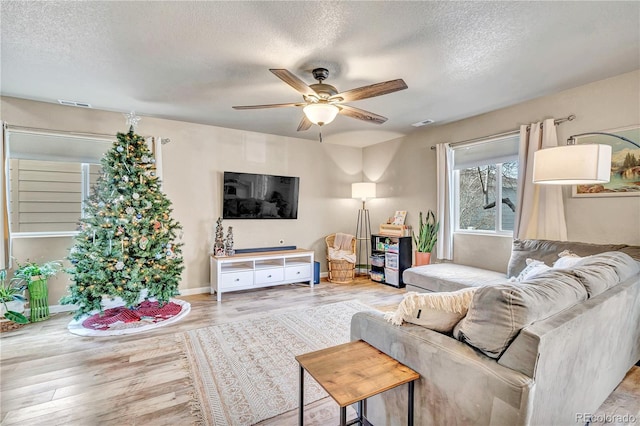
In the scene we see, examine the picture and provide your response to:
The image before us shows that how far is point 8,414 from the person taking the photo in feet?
6.09

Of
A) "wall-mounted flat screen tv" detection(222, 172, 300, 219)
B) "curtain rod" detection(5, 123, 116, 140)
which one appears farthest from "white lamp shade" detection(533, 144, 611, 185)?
"curtain rod" detection(5, 123, 116, 140)

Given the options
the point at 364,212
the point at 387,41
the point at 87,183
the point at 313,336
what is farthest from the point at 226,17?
the point at 364,212

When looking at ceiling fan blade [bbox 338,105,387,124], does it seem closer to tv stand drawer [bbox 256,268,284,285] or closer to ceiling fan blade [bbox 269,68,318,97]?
ceiling fan blade [bbox 269,68,318,97]

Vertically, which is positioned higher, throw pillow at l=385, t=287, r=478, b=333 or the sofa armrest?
throw pillow at l=385, t=287, r=478, b=333

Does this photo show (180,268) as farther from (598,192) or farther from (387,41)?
(598,192)

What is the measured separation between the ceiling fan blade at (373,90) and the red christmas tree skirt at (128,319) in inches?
119

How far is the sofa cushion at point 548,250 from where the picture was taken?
268 centimetres

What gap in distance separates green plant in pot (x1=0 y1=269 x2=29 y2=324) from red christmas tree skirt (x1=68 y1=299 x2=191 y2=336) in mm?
482

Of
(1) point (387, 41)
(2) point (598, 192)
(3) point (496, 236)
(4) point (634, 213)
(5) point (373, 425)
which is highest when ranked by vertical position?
(1) point (387, 41)

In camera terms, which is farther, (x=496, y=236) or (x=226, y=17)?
(x=496, y=236)

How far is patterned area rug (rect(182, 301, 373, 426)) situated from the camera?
1.92m

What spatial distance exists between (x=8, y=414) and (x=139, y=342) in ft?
3.29

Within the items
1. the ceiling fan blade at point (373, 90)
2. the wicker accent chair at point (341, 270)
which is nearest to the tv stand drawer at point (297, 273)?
the wicker accent chair at point (341, 270)

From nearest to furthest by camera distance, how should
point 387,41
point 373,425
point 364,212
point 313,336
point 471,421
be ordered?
point 471,421 → point 373,425 → point 387,41 → point 313,336 → point 364,212
